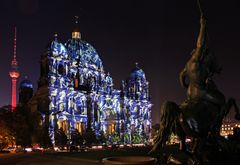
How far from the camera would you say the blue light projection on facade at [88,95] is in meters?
69.6

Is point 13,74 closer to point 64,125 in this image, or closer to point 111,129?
point 111,129

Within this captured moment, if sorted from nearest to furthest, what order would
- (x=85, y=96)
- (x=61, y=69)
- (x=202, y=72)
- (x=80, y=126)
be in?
(x=202, y=72) → (x=61, y=69) → (x=80, y=126) → (x=85, y=96)

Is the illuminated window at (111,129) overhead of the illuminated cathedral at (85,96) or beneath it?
beneath

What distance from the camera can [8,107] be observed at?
6166 centimetres

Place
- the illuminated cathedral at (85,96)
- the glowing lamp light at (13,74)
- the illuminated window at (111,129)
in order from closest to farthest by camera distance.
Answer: the illuminated cathedral at (85,96)
the illuminated window at (111,129)
the glowing lamp light at (13,74)

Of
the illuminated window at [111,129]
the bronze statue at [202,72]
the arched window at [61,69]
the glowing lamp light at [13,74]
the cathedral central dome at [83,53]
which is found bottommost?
the illuminated window at [111,129]

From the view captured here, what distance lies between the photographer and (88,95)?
79438 mm

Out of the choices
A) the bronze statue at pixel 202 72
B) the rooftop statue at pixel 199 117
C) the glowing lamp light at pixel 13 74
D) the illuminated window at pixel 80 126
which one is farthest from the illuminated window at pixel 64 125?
the rooftop statue at pixel 199 117

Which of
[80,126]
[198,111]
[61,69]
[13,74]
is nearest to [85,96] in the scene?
[80,126]

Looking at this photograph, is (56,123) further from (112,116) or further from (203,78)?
(203,78)

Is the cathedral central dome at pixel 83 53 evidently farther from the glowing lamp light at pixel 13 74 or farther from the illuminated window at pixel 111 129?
the glowing lamp light at pixel 13 74

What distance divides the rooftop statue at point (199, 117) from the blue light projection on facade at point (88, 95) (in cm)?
5474

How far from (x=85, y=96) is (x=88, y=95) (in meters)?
1.12

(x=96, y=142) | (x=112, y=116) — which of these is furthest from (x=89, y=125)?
(x=112, y=116)
